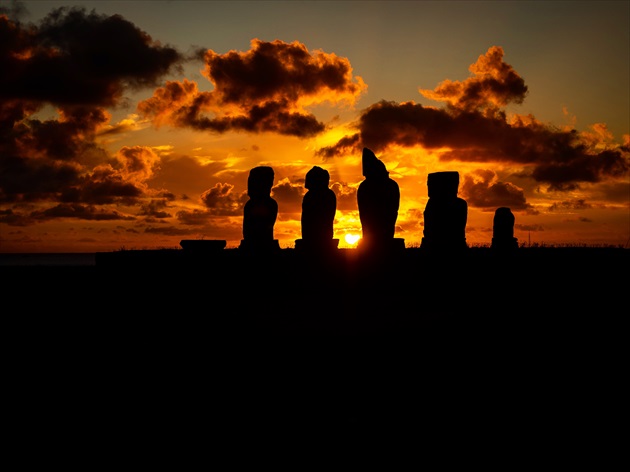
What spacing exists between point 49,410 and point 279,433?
276cm

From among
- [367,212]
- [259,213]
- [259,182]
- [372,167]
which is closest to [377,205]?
[367,212]

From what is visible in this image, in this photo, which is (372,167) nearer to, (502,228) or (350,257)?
(350,257)

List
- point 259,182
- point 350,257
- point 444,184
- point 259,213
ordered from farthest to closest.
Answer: point 444,184 < point 259,182 < point 259,213 < point 350,257

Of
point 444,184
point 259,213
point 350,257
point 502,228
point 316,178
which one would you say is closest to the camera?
point 350,257

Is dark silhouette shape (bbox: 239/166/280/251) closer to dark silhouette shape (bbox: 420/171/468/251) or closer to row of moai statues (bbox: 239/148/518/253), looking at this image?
row of moai statues (bbox: 239/148/518/253)

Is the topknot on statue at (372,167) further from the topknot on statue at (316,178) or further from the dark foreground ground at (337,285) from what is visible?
the dark foreground ground at (337,285)

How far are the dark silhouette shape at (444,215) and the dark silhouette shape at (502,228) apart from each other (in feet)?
14.3

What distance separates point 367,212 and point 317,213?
127 cm

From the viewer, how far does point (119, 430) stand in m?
6.55

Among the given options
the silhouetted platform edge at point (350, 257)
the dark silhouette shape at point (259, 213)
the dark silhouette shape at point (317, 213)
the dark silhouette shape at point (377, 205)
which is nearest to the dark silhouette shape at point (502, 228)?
the silhouetted platform edge at point (350, 257)

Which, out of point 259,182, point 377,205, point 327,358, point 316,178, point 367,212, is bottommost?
point 327,358

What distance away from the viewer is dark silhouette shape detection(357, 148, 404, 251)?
16078 millimetres

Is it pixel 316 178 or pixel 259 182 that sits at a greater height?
pixel 316 178

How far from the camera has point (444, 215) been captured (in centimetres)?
1677
